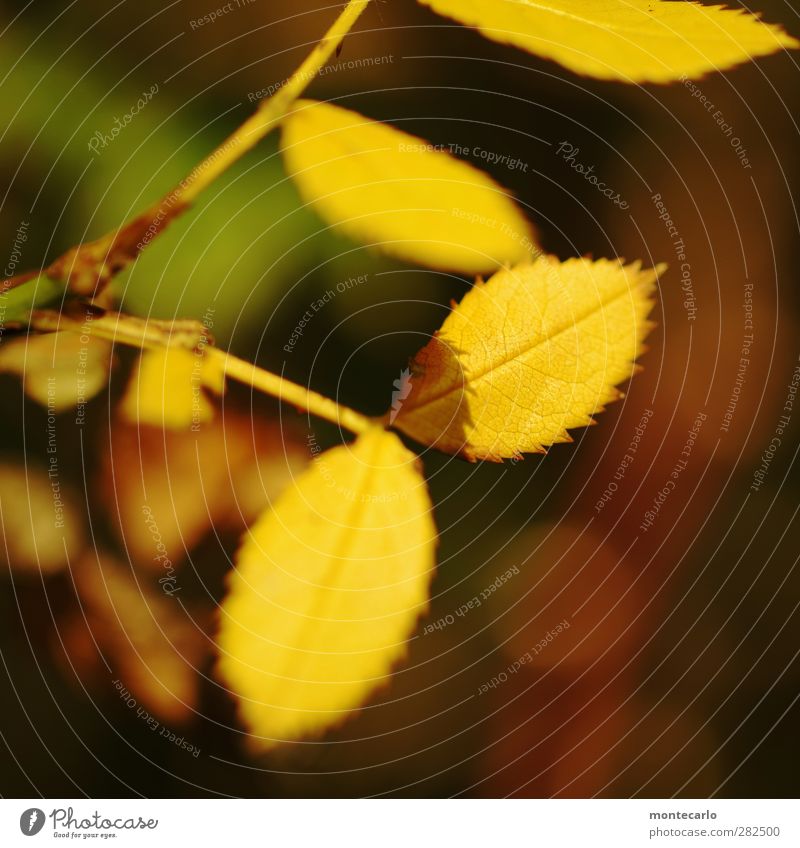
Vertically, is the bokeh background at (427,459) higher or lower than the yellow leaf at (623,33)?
lower

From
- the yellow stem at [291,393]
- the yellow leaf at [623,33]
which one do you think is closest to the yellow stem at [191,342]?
the yellow stem at [291,393]

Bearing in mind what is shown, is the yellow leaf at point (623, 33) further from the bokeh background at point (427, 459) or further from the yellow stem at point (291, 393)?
the yellow stem at point (291, 393)

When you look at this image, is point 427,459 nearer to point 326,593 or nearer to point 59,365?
point 326,593

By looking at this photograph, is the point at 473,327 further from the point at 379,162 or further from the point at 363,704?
the point at 363,704

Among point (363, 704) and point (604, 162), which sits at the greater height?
point (604, 162)

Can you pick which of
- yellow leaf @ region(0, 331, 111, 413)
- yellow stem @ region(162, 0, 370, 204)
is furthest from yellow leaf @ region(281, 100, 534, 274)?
yellow leaf @ region(0, 331, 111, 413)
